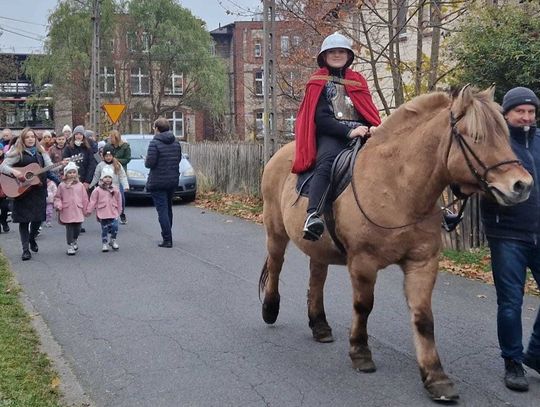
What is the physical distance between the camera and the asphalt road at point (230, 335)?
520 cm

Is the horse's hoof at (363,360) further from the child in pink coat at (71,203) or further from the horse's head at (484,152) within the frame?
the child in pink coat at (71,203)

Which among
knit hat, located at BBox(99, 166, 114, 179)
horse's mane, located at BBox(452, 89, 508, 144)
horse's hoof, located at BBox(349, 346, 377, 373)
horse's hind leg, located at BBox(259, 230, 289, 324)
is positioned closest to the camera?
horse's mane, located at BBox(452, 89, 508, 144)

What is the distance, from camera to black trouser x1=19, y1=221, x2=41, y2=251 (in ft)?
37.0

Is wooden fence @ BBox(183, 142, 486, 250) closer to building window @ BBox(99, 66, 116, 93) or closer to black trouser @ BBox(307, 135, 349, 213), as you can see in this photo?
black trouser @ BBox(307, 135, 349, 213)

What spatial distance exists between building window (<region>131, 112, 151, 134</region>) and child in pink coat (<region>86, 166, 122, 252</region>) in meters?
38.8

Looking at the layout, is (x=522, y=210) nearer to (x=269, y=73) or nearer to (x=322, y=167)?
(x=322, y=167)

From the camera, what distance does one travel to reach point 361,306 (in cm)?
537

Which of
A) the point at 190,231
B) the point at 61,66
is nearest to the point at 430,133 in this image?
the point at 190,231

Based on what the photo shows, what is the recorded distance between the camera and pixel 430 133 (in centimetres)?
487

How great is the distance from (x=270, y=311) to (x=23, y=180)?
5.70m

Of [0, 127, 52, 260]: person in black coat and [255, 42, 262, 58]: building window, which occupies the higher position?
[255, 42, 262, 58]: building window

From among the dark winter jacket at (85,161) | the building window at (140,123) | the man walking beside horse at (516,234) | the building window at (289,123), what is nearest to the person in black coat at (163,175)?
the dark winter jacket at (85,161)

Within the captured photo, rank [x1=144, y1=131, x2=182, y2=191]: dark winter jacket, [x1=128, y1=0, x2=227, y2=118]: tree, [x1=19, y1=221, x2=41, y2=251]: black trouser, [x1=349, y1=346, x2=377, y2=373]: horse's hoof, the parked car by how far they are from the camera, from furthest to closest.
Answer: [x1=128, y1=0, x2=227, y2=118]: tree < the parked car < [x1=144, y1=131, x2=182, y2=191]: dark winter jacket < [x1=19, y1=221, x2=41, y2=251]: black trouser < [x1=349, y1=346, x2=377, y2=373]: horse's hoof

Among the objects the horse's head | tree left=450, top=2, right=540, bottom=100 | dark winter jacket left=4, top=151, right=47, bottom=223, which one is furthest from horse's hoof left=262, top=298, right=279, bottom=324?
tree left=450, top=2, right=540, bottom=100
